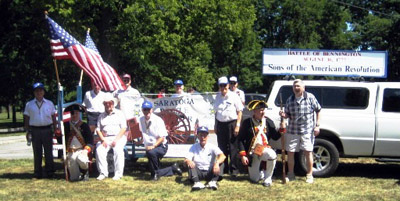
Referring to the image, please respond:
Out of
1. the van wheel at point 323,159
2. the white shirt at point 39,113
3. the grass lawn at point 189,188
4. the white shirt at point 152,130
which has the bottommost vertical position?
the grass lawn at point 189,188

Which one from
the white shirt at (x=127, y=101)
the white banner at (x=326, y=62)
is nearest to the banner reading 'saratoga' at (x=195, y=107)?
the white shirt at (x=127, y=101)

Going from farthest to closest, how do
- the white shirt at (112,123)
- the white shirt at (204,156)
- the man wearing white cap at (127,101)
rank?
the man wearing white cap at (127,101) → the white shirt at (112,123) → the white shirt at (204,156)

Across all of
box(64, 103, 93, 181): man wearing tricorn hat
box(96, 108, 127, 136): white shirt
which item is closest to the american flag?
box(96, 108, 127, 136): white shirt

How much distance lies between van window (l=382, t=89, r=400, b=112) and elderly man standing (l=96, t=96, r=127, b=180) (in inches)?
191

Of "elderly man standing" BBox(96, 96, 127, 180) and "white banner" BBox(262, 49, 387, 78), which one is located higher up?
"white banner" BBox(262, 49, 387, 78)

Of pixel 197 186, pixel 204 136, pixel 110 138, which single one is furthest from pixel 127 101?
pixel 197 186

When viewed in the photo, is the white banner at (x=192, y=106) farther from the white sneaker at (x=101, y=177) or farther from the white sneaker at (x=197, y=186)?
the white sneaker at (x=197, y=186)

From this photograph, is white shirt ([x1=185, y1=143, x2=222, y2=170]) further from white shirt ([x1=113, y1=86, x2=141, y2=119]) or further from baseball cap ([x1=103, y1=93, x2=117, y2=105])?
white shirt ([x1=113, y1=86, x2=141, y2=119])

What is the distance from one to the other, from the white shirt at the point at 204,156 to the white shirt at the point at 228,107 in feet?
2.96

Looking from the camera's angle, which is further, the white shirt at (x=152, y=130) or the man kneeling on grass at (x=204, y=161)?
the white shirt at (x=152, y=130)

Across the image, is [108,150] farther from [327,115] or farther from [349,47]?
[349,47]

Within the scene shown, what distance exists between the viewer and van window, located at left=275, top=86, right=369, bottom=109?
914 cm

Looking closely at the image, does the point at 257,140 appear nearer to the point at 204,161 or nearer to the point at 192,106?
the point at 204,161

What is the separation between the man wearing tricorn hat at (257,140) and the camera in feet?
28.0
